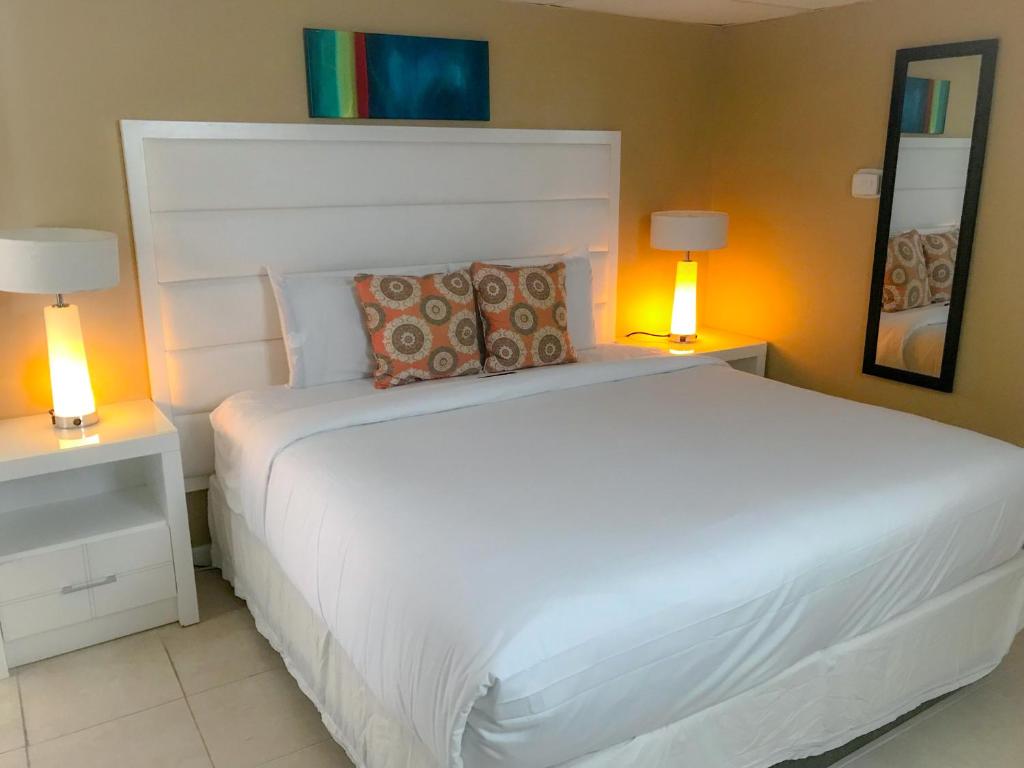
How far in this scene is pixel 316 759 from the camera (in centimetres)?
209

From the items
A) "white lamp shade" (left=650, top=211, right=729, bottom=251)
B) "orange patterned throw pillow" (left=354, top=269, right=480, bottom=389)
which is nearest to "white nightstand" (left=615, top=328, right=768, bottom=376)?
"white lamp shade" (left=650, top=211, right=729, bottom=251)

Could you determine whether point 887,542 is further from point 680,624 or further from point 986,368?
point 986,368

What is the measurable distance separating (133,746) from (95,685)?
0.34m

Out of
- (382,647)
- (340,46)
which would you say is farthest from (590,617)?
(340,46)

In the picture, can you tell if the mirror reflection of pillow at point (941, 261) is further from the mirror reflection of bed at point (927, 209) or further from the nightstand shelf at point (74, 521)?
the nightstand shelf at point (74, 521)

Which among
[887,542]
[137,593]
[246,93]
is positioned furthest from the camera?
[246,93]

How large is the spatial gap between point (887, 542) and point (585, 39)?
250cm

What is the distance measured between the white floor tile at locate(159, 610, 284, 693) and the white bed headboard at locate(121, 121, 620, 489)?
540 millimetres

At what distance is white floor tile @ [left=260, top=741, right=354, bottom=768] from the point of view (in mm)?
2064

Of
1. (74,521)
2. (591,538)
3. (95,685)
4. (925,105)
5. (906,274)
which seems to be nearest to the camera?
(591,538)

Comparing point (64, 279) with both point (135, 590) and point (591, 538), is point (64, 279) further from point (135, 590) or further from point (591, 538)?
point (591, 538)

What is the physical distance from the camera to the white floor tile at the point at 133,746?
207 centimetres

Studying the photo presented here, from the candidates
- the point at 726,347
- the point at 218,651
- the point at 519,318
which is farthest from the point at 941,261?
the point at 218,651

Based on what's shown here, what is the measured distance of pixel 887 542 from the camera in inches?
73.7
